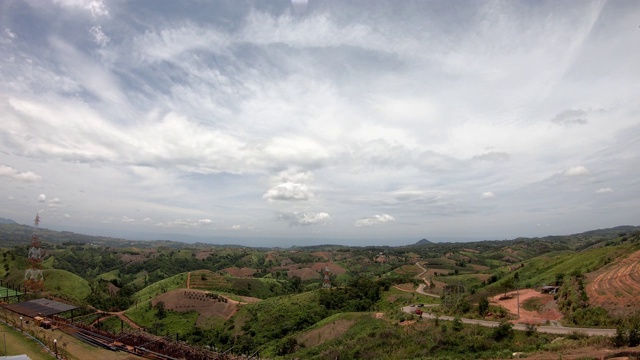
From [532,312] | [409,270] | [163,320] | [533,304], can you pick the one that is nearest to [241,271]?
[409,270]

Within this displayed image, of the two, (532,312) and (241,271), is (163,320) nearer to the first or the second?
(532,312)

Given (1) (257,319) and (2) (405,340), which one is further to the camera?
(1) (257,319)

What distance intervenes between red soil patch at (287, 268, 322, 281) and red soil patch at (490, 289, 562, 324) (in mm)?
92686

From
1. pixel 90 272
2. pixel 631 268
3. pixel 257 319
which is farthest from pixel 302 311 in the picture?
pixel 90 272

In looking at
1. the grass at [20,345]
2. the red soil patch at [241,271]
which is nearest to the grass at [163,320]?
the grass at [20,345]

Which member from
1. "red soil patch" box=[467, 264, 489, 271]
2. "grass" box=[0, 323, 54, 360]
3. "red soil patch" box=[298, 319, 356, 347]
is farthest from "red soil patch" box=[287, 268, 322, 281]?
"grass" box=[0, 323, 54, 360]

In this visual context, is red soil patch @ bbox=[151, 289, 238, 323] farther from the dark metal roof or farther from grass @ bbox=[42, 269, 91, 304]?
the dark metal roof

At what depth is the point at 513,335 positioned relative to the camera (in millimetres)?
31141

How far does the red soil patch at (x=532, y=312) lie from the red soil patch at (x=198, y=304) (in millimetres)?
48956

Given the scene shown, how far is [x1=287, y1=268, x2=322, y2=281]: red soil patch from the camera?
13675 centimetres

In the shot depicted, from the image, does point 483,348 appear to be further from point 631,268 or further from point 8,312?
point 8,312

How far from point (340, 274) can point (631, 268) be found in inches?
4233

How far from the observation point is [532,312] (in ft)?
132

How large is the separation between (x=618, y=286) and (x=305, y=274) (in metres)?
113
